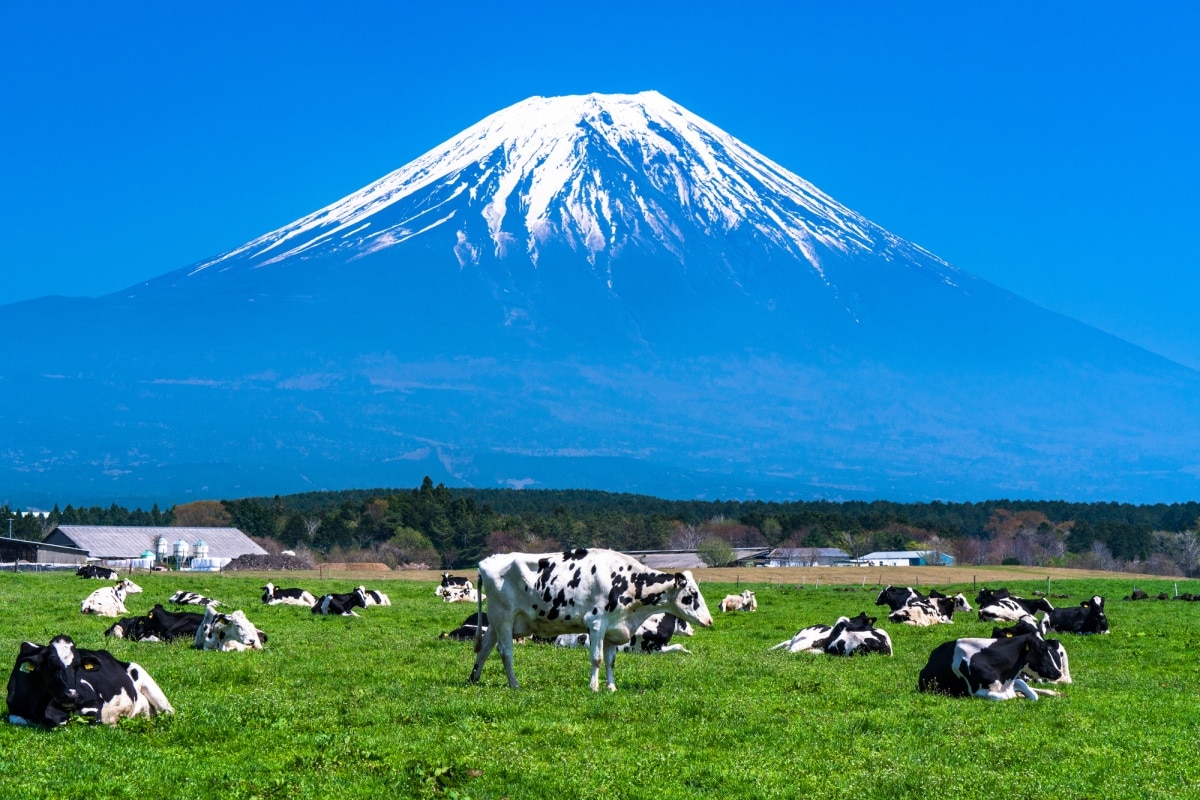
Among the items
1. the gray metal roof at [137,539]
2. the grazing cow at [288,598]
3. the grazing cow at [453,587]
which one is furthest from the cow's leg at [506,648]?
the gray metal roof at [137,539]

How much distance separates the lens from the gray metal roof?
318ft

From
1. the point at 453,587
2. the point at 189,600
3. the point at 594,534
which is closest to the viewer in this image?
the point at 189,600

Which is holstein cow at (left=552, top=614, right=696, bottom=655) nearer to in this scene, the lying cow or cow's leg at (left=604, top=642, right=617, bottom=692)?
cow's leg at (left=604, top=642, right=617, bottom=692)

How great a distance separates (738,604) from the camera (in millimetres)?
36125

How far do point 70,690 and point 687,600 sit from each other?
8.26 meters

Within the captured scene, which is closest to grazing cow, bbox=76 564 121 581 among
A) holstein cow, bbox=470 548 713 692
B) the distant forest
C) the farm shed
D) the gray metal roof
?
holstein cow, bbox=470 548 713 692

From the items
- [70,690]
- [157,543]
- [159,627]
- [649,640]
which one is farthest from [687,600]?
[157,543]

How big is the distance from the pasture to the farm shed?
69464mm

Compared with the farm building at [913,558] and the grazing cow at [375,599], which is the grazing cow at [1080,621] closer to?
the grazing cow at [375,599]

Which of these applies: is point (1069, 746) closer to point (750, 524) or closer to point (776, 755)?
point (776, 755)

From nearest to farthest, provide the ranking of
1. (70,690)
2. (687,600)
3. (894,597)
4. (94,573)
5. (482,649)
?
(70,690) < (482,649) < (687,600) < (894,597) < (94,573)

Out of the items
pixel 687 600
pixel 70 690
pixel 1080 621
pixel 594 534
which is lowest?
pixel 70 690

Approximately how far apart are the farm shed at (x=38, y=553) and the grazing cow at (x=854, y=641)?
71.8 metres

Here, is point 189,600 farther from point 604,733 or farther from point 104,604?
point 604,733
